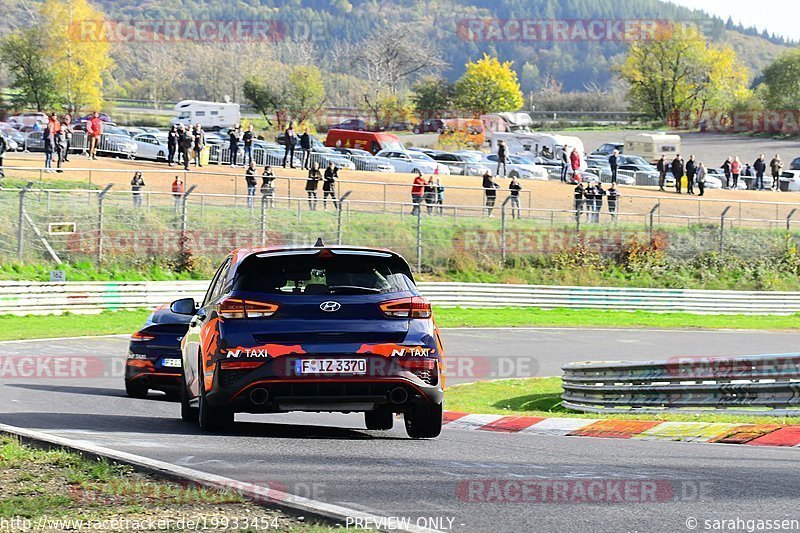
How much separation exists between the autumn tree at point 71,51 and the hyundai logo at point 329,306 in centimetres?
7362

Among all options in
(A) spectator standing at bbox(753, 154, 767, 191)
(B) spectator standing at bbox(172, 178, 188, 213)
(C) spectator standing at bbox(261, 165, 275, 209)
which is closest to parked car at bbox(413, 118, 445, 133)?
(A) spectator standing at bbox(753, 154, 767, 191)

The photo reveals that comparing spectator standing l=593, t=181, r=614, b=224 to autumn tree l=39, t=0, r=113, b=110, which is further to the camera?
autumn tree l=39, t=0, r=113, b=110

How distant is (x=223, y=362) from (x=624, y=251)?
3224 centimetres

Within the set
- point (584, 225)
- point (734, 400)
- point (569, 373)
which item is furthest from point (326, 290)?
point (584, 225)

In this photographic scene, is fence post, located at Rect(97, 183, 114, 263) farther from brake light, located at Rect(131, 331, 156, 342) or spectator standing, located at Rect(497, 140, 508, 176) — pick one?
spectator standing, located at Rect(497, 140, 508, 176)

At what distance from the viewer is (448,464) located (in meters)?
8.52

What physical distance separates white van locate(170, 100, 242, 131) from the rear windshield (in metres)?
76.1

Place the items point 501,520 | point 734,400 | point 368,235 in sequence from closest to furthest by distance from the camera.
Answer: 1. point 501,520
2. point 734,400
3. point 368,235

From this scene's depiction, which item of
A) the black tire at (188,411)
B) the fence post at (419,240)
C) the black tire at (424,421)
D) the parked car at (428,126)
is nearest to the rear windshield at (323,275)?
the black tire at (424,421)

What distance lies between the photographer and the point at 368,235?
35969mm

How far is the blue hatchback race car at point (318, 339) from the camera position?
942 centimetres

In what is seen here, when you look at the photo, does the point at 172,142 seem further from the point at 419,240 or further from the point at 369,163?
the point at 419,240

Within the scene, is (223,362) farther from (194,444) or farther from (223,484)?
(223,484)

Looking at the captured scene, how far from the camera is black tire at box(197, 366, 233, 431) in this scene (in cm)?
996
